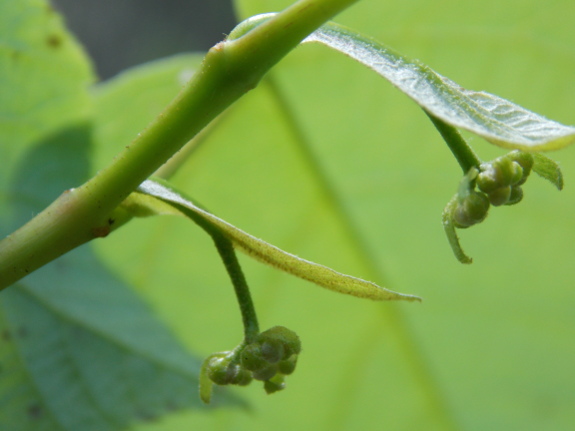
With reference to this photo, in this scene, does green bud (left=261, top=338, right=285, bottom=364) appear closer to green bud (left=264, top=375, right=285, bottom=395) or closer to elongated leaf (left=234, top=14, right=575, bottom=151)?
green bud (left=264, top=375, right=285, bottom=395)

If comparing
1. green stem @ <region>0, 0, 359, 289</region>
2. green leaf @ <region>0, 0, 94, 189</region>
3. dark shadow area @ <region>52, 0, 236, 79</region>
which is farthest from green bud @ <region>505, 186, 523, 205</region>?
dark shadow area @ <region>52, 0, 236, 79</region>

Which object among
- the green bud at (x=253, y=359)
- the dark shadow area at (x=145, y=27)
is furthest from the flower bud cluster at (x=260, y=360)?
the dark shadow area at (x=145, y=27)

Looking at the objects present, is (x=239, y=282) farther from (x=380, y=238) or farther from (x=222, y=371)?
(x=380, y=238)

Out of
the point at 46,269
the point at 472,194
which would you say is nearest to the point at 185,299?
the point at 46,269

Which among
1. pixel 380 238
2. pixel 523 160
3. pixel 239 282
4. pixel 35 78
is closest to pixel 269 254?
pixel 239 282

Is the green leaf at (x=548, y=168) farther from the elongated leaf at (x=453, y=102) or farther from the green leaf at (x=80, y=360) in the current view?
the green leaf at (x=80, y=360)

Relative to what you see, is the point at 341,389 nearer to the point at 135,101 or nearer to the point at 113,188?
the point at 135,101
